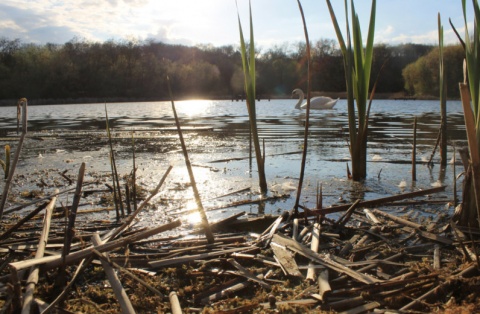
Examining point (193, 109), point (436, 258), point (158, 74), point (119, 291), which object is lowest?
point (436, 258)

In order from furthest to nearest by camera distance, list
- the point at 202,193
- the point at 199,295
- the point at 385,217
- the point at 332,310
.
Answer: the point at 202,193 < the point at 385,217 < the point at 199,295 < the point at 332,310

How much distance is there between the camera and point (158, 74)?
82.8 meters

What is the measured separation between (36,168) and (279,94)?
8337 cm

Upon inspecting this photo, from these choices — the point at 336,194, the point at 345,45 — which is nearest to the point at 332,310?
the point at 336,194

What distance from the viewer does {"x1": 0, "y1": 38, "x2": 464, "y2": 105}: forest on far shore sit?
65.9 metres

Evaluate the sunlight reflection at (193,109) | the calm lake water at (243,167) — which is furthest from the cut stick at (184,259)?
the sunlight reflection at (193,109)

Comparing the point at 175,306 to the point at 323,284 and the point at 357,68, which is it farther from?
the point at 357,68

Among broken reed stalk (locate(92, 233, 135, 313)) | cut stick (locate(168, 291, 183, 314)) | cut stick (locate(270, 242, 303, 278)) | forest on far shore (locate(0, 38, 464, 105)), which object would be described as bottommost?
cut stick (locate(270, 242, 303, 278))

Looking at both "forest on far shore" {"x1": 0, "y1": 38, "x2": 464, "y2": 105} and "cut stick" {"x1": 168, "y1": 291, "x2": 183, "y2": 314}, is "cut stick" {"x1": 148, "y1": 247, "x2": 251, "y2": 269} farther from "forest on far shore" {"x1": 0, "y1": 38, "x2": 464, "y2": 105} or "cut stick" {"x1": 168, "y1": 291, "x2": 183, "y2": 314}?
"forest on far shore" {"x1": 0, "y1": 38, "x2": 464, "y2": 105}

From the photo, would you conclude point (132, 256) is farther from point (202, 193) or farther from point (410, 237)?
point (202, 193)

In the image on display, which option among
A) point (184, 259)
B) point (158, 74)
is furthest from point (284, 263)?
point (158, 74)

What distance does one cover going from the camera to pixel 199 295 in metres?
2.22

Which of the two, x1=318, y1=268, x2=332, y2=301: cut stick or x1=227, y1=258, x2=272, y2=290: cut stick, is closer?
x1=318, y1=268, x2=332, y2=301: cut stick

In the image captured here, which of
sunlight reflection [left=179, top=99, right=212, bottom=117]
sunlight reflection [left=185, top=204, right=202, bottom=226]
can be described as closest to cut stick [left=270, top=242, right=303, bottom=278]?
sunlight reflection [left=185, top=204, right=202, bottom=226]
